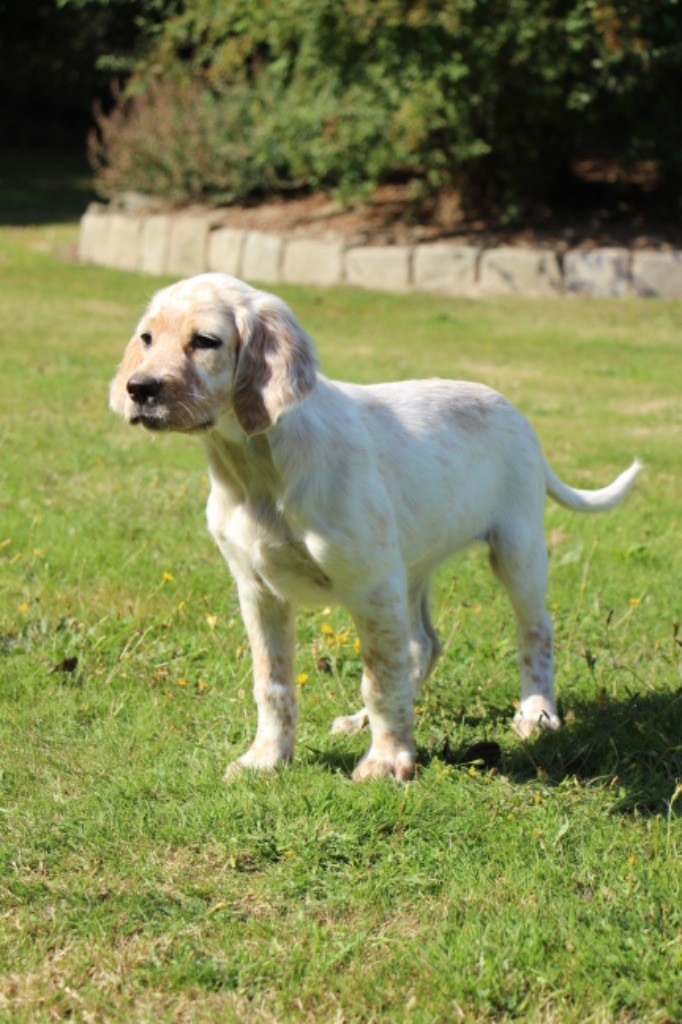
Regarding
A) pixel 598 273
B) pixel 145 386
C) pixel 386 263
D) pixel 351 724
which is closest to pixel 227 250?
pixel 386 263

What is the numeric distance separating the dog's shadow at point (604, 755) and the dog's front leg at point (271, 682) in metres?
0.18

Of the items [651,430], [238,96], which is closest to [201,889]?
[651,430]

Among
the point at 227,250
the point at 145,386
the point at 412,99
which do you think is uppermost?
the point at 412,99

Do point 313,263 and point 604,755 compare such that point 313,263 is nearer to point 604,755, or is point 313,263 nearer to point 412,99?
point 412,99

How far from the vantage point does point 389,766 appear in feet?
12.6

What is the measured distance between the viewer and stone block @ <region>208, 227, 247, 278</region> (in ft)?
50.2

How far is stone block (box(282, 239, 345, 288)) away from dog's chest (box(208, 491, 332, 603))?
1146cm

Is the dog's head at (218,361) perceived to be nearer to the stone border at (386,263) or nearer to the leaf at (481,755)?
the leaf at (481,755)

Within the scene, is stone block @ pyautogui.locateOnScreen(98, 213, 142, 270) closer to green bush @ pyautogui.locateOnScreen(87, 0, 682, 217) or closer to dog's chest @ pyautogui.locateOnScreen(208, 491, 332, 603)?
green bush @ pyautogui.locateOnScreen(87, 0, 682, 217)

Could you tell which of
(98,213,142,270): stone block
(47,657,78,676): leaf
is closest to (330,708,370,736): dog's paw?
(47,657,78,676): leaf

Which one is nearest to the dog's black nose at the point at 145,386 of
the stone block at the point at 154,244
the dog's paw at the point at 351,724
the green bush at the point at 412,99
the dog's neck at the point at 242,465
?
the dog's neck at the point at 242,465

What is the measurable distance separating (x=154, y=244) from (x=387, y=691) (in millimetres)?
13064

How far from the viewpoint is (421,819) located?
142 inches

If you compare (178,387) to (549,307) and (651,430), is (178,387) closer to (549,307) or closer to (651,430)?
(651,430)
